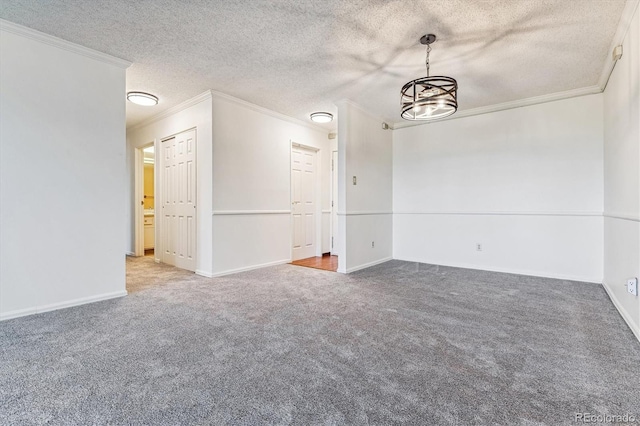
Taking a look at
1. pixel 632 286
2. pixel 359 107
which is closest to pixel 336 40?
pixel 359 107

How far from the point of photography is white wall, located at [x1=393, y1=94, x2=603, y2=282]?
370cm

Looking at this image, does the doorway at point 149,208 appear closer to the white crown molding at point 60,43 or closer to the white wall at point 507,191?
the white crown molding at point 60,43

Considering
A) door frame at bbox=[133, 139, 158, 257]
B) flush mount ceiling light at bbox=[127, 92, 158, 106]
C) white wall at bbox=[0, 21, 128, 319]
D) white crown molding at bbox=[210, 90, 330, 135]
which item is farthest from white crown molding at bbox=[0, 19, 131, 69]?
door frame at bbox=[133, 139, 158, 257]

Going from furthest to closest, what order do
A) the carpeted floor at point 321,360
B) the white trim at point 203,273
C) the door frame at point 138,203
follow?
the door frame at point 138,203 → the white trim at point 203,273 → the carpeted floor at point 321,360

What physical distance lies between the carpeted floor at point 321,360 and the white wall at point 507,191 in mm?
1027

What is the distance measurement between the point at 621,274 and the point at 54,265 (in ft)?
17.0

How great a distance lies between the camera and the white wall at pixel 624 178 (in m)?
2.16

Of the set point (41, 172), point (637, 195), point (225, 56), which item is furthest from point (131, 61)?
point (637, 195)

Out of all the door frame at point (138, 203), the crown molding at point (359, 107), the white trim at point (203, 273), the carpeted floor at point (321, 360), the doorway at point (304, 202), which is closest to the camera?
the carpeted floor at point (321, 360)

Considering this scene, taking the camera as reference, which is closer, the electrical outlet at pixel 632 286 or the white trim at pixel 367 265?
the electrical outlet at pixel 632 286

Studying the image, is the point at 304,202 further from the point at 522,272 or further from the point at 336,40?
the point at 522,272

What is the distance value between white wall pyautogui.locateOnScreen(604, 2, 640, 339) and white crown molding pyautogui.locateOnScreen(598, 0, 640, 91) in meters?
0.05

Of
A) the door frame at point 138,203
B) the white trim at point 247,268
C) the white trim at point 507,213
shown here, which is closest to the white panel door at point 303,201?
the white trim at point 247,268

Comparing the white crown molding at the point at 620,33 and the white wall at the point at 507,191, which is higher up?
the white crown molding at the point at 620,33
